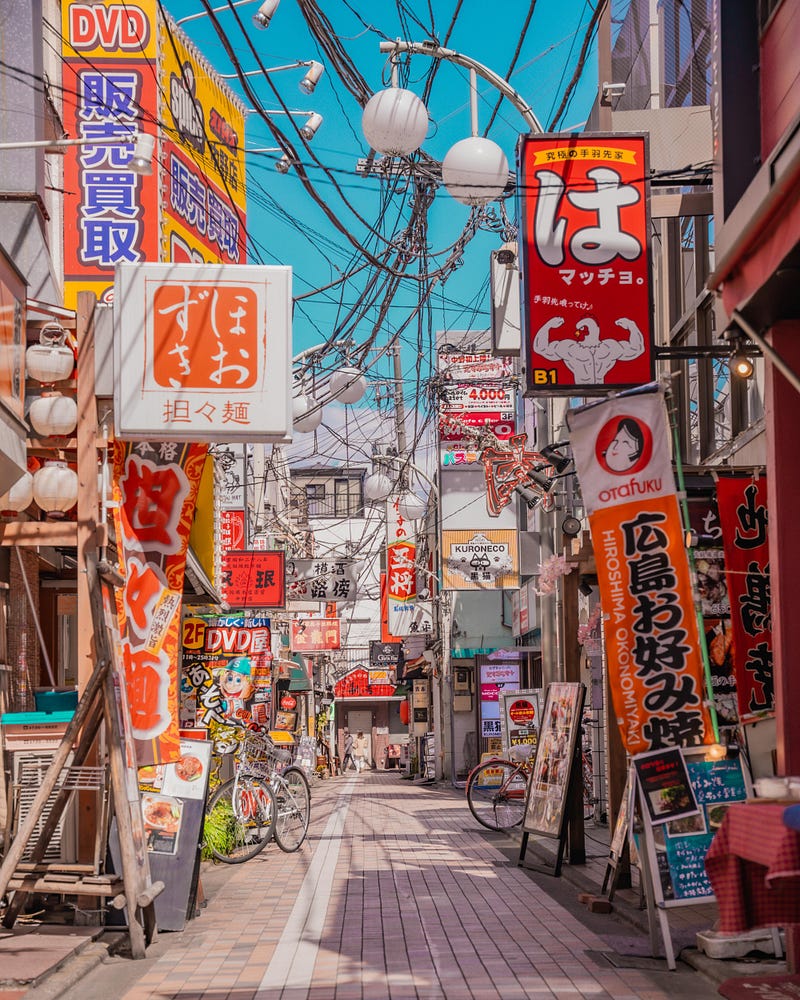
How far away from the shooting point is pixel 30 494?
10641 mm

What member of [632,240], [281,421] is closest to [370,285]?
[632,240]

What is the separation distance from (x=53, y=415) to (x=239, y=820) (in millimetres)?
7090

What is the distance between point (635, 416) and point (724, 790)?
2741 millimetres

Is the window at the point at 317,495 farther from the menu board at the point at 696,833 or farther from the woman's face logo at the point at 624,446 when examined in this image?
the menu board at the point at 696,833

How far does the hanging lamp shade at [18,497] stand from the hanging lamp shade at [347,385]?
9107mm

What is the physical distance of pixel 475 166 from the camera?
10828 millimetres

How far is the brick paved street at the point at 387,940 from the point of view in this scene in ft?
A: 26.1

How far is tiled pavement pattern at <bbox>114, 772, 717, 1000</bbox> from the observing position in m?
7.94

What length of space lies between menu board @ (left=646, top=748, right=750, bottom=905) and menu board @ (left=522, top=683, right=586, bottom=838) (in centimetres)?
507

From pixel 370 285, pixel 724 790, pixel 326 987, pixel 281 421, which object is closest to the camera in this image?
pixel 326 987

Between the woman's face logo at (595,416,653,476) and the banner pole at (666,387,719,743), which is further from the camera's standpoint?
the woman's face logo at (595,416,653,476)

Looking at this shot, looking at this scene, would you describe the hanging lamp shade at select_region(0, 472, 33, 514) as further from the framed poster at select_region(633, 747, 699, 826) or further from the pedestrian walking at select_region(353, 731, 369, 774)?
the pedestrian walking at select_region(353, 731, 369, 774)

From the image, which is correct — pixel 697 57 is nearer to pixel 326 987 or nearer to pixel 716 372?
pixel 716 372

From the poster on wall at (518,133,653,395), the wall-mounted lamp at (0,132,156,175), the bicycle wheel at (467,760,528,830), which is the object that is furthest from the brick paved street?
the wall-mounted lamp at (0,132,156,175)
